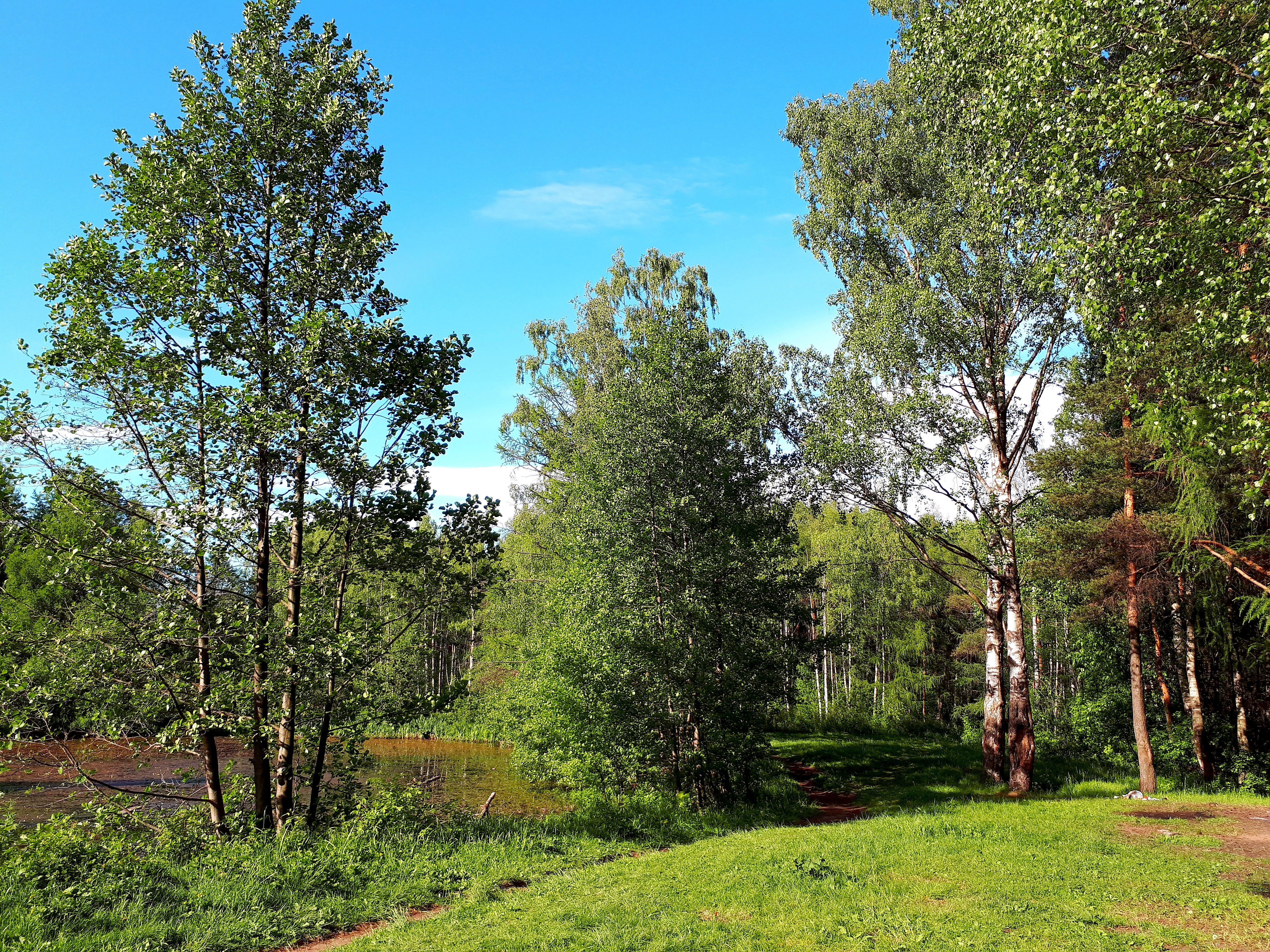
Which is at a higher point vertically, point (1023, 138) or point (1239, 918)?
point (1023, 138)

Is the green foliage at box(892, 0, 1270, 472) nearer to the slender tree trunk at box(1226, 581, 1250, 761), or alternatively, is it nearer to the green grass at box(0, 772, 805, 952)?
the green grass at box(0, 772, 805, 952)

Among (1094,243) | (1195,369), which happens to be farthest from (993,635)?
(1094,243)

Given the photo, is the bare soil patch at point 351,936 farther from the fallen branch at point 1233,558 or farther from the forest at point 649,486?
the fallen branch at point 1233,558

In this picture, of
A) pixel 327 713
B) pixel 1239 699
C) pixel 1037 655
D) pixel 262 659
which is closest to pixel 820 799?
pixel 1239 699

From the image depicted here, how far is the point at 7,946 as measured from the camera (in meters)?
6.26

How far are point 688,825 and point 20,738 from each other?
11050 mm

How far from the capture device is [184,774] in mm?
9766

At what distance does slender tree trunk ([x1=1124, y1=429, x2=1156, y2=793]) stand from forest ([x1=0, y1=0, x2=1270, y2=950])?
135 mm

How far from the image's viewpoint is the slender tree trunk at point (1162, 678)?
22.5 m

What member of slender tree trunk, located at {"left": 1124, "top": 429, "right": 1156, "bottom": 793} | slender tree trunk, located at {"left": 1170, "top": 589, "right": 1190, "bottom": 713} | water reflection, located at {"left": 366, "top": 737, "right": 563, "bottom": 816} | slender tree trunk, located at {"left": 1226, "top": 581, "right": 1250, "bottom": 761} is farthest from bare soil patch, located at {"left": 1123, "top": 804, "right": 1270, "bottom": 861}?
water reflection, located at {"left": 366, "top": 737, "right": 563, "bottom": 816}

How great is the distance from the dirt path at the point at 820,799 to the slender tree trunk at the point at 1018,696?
12.7ft

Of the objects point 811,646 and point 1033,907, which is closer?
point 1033,907

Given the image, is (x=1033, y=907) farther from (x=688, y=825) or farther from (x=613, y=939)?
(x=688, y=825)

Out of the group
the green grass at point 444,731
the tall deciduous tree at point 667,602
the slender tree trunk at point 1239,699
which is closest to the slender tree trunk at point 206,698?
the tall deciduous tree at point 667,602
